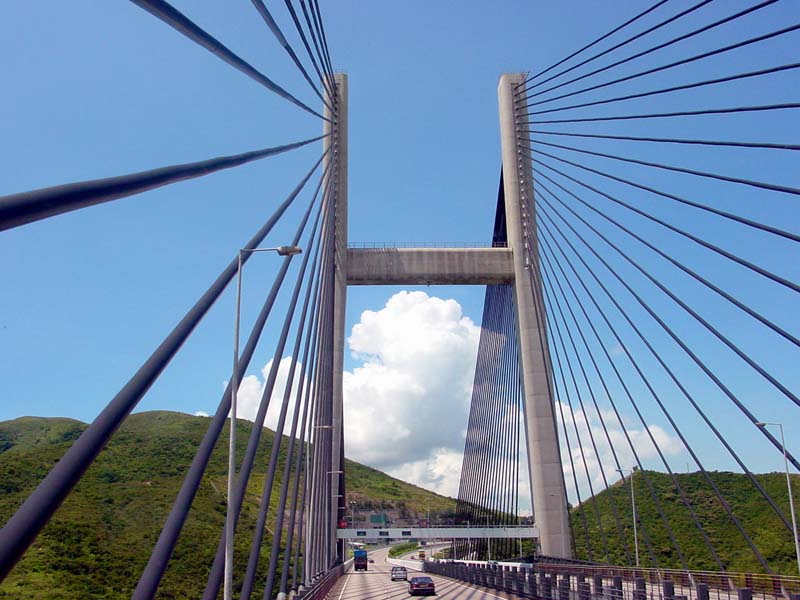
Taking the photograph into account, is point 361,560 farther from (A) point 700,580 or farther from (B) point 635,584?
(B) point 635,584

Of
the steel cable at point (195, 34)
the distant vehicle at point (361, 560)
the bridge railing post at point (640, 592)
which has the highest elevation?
the steel cable at point (195, 34)

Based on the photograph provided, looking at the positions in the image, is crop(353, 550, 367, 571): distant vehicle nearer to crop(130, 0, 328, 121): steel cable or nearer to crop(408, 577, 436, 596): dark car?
crop(408, 577, 436, 596): dark car

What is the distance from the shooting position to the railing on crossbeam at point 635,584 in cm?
1727

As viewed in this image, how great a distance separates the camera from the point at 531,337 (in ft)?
121

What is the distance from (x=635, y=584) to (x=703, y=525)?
5485 centimetres

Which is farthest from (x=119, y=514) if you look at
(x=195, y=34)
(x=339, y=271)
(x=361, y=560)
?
(x=195, y=34)

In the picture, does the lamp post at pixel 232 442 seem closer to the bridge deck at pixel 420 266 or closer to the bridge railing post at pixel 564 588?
the bridge railing post at pixel 564 588

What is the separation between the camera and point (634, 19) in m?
18.1

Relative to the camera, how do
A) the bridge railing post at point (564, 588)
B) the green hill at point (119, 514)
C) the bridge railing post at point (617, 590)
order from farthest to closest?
the green hill at point (119, 514), the bridge railing post at point (564, 588), the bridge railing post at point (617, 590)

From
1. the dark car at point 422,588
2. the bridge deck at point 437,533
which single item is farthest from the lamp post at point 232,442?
the bridge deck at point 437,533

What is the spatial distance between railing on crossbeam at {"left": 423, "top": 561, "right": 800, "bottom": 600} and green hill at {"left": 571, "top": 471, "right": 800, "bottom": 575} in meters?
20.9

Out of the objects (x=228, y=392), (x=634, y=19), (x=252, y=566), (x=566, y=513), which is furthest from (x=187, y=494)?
Answer: (x=566, y=513)

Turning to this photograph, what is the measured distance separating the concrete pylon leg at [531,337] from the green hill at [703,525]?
1496cm

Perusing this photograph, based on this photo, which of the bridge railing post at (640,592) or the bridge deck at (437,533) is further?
the bridge deck at (437,533)
